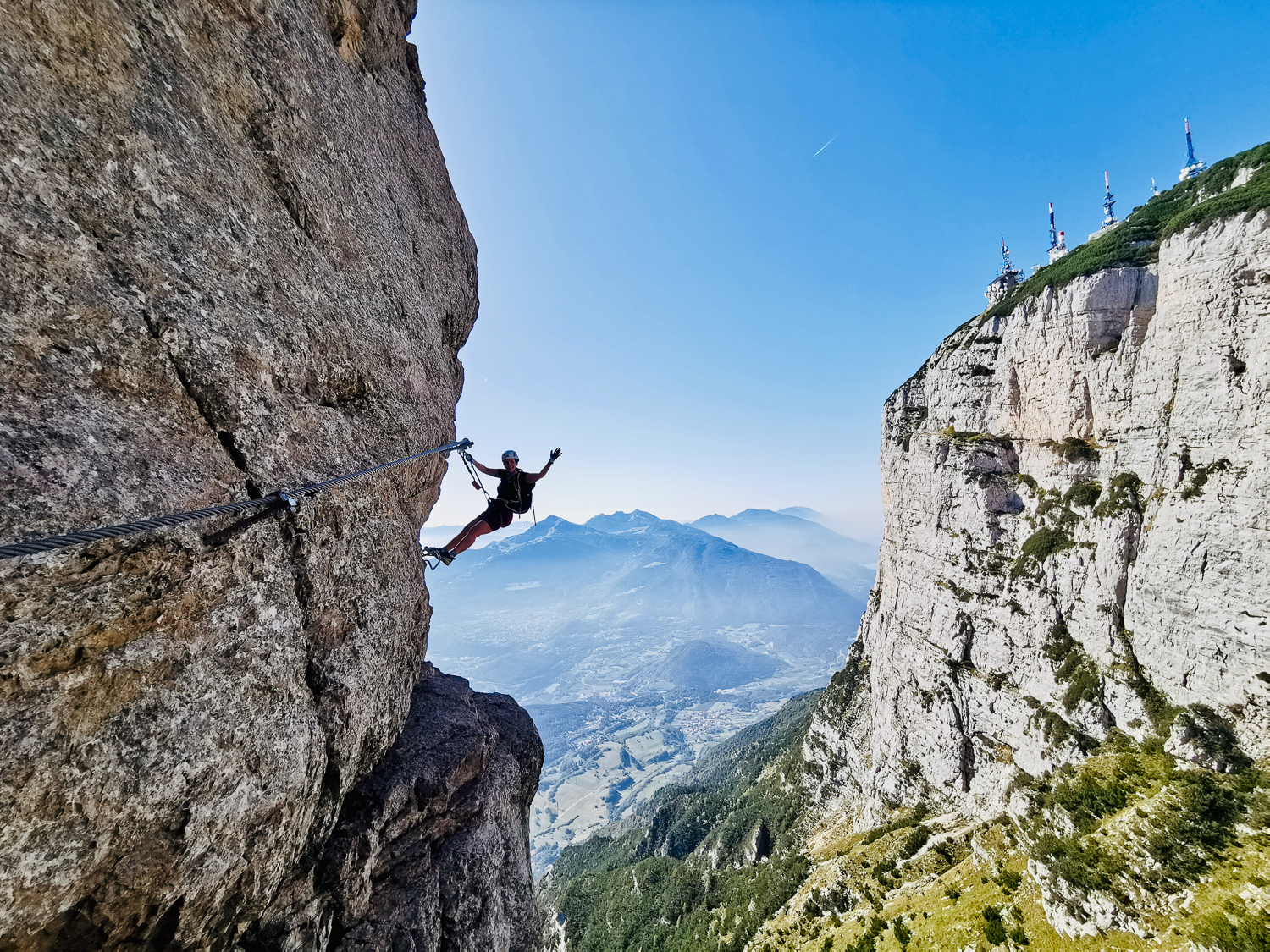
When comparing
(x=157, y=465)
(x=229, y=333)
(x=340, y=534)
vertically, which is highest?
(x=229, y=333)

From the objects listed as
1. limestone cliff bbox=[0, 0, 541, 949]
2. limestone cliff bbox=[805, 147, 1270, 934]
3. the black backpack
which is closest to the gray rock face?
limestone cliff bbox=[805, 147, 1270, 934]

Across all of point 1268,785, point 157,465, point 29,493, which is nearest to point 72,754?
point 29,493

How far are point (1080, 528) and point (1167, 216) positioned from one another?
2429cm

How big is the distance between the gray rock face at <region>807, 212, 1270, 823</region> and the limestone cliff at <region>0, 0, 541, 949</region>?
35528 millimetres

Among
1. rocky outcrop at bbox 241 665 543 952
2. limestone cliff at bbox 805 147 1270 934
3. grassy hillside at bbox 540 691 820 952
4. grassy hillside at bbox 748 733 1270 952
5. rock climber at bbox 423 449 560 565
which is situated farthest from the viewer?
grassy hillside at bbox 540 691 820 952

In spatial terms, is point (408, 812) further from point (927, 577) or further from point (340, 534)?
point (927, 577)

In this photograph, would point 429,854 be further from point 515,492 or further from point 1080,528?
point 1080,528

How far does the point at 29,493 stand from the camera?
12.0 feet

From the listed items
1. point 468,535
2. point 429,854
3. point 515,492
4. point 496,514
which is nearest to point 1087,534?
point 515,492

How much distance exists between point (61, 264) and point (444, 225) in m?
10.1

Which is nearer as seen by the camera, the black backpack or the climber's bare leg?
the climber's bare leg

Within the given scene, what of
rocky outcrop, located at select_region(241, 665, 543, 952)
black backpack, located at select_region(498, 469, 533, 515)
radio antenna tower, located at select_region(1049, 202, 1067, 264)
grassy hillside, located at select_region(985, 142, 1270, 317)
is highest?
radio antenna tower, located at select_region(1049, 202, 1067, 264)

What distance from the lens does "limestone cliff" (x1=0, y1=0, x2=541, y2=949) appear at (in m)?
3.79

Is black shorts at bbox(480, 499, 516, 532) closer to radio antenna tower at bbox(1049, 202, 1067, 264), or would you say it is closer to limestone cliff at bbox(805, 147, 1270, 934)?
limestone cliff at bbox(805, 147, 1270, 934)
